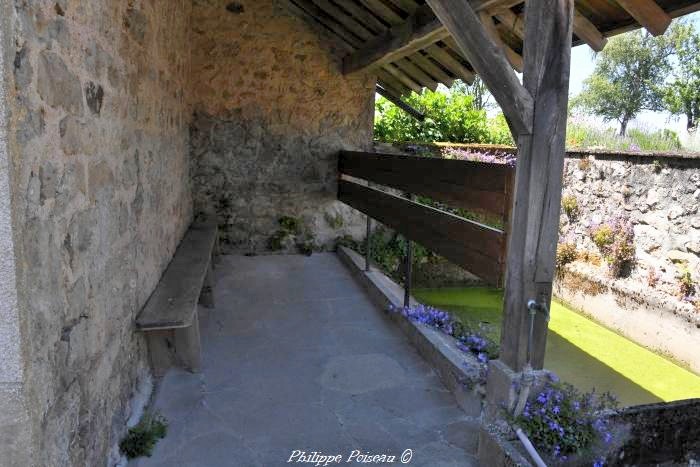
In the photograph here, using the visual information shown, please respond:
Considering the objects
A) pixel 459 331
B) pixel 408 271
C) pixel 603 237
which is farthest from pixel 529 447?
A: pixel 603 237

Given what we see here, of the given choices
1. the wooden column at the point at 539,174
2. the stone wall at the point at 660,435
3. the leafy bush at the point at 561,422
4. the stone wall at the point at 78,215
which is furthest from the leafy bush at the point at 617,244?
the stone wall at the point at 78,215

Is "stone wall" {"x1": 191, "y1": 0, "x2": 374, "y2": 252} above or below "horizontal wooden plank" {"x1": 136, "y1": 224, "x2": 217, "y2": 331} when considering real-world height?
above

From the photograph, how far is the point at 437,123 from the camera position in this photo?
8.56m

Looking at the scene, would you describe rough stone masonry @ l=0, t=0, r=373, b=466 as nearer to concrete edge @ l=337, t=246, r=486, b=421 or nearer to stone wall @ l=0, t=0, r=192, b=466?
stone wall @ l=0, t=0, r=192, b=466

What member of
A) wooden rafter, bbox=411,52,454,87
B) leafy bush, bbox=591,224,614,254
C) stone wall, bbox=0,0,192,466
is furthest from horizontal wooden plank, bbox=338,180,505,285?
leafy bush, bbox=591,224,614,254

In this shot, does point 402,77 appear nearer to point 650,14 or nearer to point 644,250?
point 644,250

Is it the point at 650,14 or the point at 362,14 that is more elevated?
the point at 362,14

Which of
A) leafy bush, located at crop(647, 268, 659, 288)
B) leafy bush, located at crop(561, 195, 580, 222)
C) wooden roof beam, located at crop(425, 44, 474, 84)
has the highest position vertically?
wooden roof beam, located at crop(425, 44, 474, 84)

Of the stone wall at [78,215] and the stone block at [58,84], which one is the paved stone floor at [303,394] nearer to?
Answer: the stone wall at [78,215]

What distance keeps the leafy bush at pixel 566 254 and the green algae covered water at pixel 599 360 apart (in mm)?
586

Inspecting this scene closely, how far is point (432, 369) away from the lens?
2.97 m

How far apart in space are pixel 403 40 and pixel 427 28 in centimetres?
40

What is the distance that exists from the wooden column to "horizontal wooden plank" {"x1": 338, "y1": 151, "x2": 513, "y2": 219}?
0.57 ft

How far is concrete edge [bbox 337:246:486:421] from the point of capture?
2486 mm
